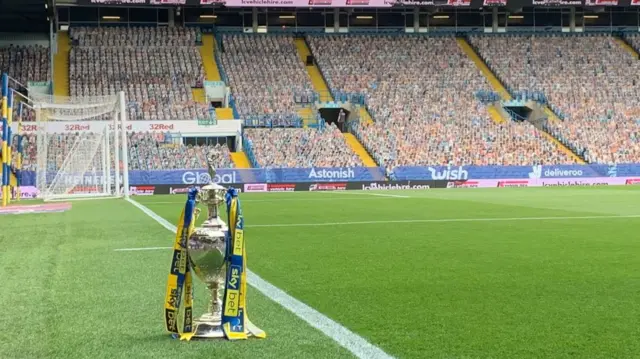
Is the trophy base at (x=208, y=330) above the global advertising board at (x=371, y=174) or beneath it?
beneath

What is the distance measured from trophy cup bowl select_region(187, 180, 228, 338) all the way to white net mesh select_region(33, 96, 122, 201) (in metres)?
24.2

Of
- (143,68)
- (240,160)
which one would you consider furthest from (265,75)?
(240,160)

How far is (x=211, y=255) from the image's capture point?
462 cm

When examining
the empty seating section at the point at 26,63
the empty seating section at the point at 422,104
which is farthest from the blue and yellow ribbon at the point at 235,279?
the empty seating section at the point at 26,63

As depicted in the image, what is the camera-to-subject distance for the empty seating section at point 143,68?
46188 mm

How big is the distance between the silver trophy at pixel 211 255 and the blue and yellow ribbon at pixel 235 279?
0.17ft

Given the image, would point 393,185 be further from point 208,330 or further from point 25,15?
point 208,330

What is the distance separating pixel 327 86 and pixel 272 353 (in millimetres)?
47618

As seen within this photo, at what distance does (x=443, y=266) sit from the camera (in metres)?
8.25

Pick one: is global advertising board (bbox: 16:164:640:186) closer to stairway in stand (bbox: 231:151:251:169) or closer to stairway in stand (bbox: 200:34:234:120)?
stairway in stand (bbox: 231:151:251:169)

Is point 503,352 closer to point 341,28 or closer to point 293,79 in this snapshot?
point 293,79

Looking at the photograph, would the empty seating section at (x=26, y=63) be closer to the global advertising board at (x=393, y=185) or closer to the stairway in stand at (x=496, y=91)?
the global advertising board at (x=393, y=185)

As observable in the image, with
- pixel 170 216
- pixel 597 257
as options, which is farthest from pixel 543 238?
pixel 170 216

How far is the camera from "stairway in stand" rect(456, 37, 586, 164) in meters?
47.2
